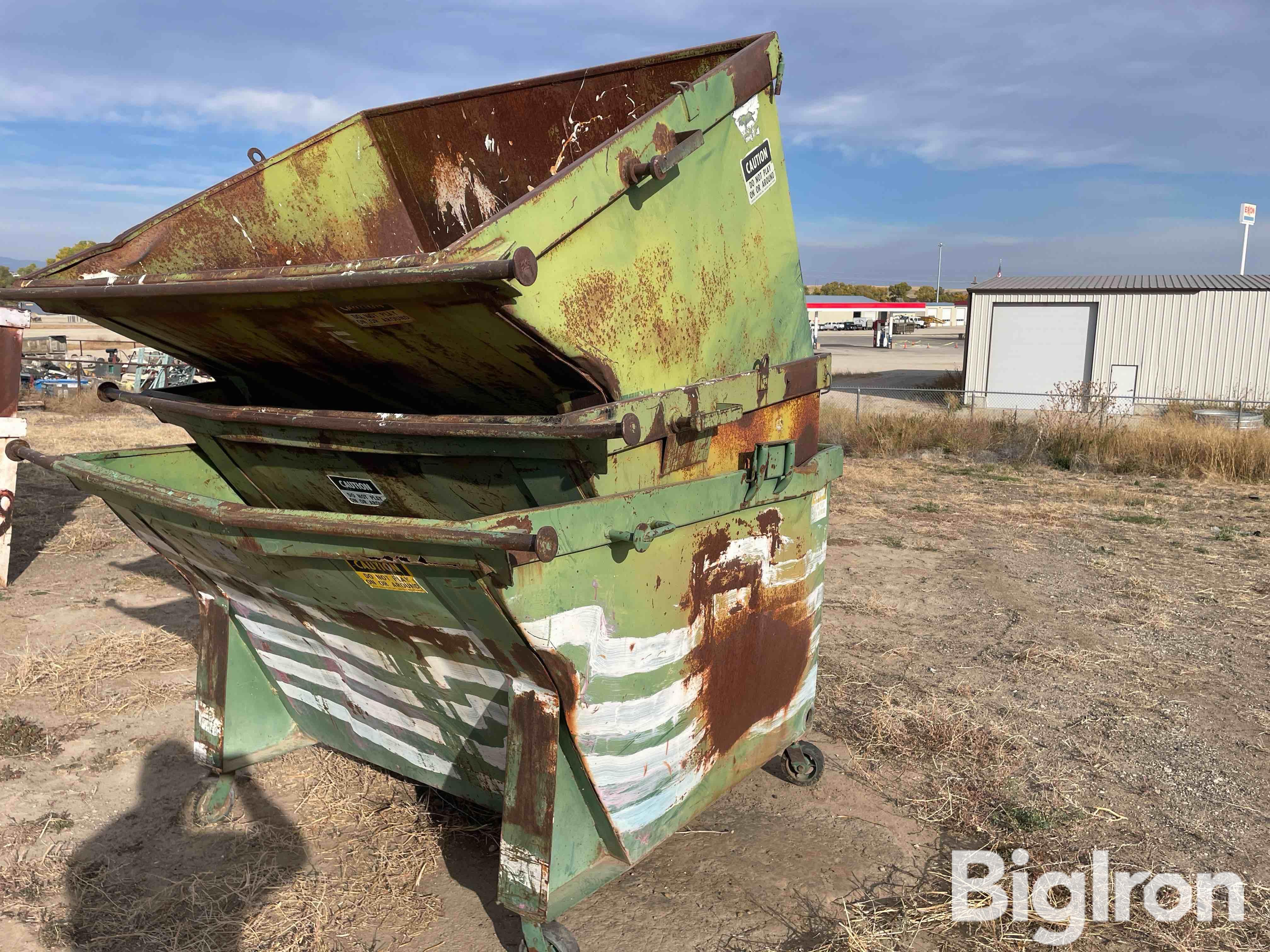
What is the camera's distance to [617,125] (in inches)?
126

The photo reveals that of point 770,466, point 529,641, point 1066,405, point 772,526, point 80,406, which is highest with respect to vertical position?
point 770,466

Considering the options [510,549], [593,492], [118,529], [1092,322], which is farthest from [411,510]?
[1092,322]

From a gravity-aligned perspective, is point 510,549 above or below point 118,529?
above

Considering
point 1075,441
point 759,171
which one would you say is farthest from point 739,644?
point 1075,441

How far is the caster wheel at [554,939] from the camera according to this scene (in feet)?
8.43

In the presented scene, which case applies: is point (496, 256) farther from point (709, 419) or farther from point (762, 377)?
point (762, 377)

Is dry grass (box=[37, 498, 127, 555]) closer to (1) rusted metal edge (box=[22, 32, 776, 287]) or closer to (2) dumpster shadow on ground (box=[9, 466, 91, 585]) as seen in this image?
(2) dumpster shadow on ground (box=[9, 466, 91, 585])

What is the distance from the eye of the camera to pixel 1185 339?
62.0ft

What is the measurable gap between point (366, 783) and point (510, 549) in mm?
2265

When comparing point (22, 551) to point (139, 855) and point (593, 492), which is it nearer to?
point (139, 855)

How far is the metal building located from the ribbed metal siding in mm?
17

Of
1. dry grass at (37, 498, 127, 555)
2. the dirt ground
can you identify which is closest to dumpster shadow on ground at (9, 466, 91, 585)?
dry grass at (37, 498, 127, 555)

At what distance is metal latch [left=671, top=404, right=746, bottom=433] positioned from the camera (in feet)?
8.44

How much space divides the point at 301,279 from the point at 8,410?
5.35 metres
